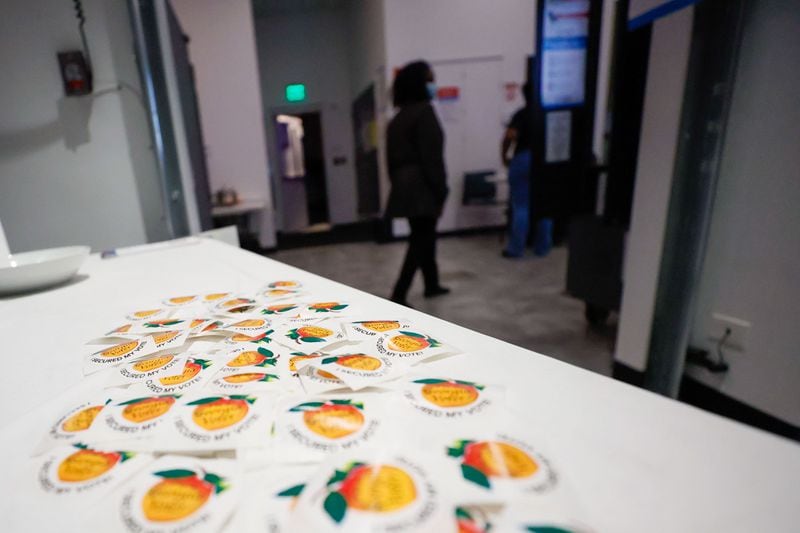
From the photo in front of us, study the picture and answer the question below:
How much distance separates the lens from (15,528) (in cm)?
29

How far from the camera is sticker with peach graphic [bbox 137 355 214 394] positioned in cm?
45

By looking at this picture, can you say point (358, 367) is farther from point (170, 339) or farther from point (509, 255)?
point (509, 255)

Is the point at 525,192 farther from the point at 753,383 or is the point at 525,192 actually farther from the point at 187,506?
the point at 187,506

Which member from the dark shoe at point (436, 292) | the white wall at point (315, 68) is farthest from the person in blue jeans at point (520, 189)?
the white wall at point (315, 68)

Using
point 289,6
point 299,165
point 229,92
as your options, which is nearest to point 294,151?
point 299,165

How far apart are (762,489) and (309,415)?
36cm

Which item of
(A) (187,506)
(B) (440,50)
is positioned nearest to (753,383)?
(A) (187,506)

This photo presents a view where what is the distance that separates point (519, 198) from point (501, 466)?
3508 millimetres

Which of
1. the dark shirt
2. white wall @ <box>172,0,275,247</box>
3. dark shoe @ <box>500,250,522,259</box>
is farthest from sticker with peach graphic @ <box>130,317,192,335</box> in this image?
white wall @ <box>172,0,275,247</box>

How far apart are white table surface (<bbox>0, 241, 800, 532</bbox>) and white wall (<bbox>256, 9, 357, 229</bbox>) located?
6.05 meters

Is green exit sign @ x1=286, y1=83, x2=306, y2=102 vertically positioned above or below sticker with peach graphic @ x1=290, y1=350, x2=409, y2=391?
above

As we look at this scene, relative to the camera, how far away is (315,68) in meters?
6.07

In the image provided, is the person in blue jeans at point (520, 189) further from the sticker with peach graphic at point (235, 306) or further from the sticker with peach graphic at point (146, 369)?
the sticker with peach graphic at point (146, 369)

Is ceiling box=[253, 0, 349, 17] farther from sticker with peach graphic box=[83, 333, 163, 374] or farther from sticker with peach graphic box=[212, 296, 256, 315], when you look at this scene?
sticker with peach graphic box=[83, 333, 163, 374]
